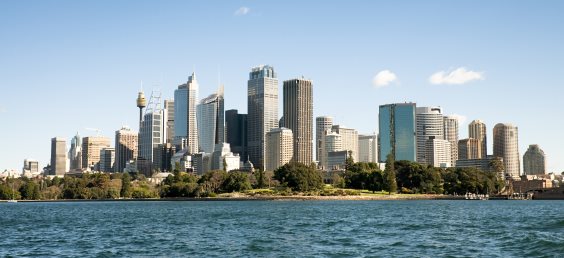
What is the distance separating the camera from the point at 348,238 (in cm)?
6425

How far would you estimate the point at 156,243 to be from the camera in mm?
62250

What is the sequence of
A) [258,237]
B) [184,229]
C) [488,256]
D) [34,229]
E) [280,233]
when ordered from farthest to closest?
[34,229]
[184,229]
[280,233]
[258,237]
[488,256]

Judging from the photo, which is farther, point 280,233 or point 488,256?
point 280,233

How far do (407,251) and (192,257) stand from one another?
1598cm

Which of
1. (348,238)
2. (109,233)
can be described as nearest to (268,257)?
(348,238)

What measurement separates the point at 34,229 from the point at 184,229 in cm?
1940

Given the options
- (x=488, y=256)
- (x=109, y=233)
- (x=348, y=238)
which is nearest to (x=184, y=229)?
(x=109, y=233)

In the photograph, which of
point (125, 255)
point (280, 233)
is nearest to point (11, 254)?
point (125, 255)

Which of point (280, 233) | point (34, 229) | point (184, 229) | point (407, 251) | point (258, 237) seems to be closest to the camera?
point (407, 251)

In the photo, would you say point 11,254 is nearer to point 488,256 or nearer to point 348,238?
point 348,238

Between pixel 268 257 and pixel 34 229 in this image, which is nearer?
pixel 268 257

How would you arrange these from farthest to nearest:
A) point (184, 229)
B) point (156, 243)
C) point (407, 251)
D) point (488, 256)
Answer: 1. point (184, 229)
2. point (156, 243)
3. point (407, 251)
4. point (488, 256)

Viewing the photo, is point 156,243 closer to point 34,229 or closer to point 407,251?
point 407,251

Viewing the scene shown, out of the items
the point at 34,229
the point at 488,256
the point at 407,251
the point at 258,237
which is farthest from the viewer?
the point at 34,229
